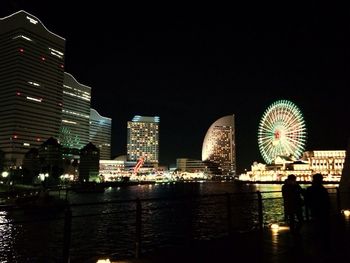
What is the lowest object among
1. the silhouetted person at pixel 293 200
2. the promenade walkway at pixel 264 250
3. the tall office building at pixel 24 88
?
the promenade walkway at pixel 264 250

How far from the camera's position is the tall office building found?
7087 inches

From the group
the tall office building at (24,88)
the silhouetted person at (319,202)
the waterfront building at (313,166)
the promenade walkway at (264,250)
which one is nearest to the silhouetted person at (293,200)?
the promenade walkway at (264,250)

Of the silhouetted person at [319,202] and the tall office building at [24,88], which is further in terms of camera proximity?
the tall office building at [24,88]

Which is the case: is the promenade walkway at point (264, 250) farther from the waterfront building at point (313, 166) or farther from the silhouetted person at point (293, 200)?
the waterfront building at point (313, 166)

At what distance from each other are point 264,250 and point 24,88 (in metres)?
194

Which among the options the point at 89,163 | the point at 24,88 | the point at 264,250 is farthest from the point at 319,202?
the point at 24,88

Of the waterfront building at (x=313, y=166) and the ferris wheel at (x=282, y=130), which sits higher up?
the ferris wheel at (x=282, y=130)

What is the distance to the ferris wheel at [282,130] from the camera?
112000mm

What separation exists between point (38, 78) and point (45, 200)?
520ft

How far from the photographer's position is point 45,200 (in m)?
49.7

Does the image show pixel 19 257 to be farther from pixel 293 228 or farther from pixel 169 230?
pixel 293 228

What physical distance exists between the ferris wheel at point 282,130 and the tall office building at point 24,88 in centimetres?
12370

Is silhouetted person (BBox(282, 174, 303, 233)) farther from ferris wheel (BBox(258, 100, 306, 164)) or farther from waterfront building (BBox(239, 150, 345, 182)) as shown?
waterfront building (BBox(239, 150, 345, 182))

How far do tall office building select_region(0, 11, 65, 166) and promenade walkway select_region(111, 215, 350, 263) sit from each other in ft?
605
